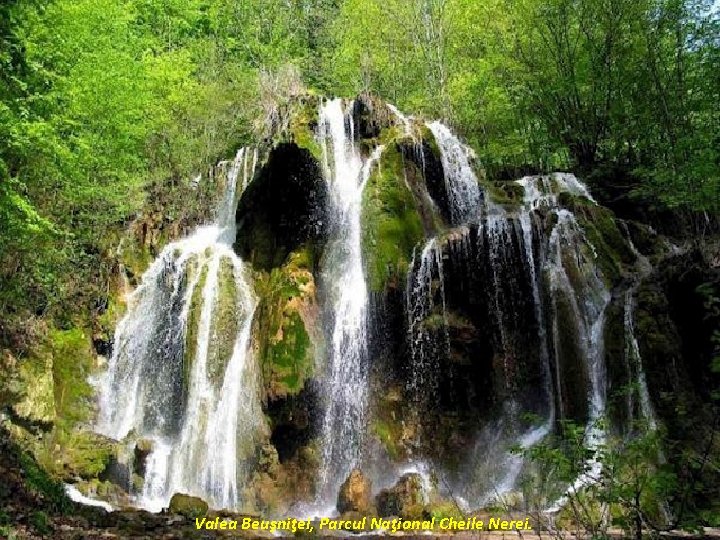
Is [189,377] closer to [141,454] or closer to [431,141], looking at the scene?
[141,454]

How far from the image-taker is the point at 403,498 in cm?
1100

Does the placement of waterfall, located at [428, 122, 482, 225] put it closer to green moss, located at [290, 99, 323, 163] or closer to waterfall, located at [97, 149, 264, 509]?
green moss, located at [290, 99, 323, 163]

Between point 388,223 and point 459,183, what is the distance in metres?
2.95

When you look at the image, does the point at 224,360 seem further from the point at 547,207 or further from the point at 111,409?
the point at 547,207

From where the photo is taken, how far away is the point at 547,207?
50.5 ft

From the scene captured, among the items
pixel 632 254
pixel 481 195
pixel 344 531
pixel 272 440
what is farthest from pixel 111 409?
pixel 632 254

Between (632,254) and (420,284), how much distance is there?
530 cm

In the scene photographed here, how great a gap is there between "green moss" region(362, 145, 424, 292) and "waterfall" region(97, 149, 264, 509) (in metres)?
3.58

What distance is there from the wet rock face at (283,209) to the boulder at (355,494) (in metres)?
6.48

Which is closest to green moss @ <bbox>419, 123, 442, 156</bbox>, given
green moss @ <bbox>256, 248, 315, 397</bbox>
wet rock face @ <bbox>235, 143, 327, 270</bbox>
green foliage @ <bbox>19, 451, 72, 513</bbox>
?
wet rock face @ <bbox>235, 143, 327, 270</bbox>

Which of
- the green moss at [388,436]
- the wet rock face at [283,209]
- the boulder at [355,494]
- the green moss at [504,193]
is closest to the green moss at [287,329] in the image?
the wet rock face at [283,209]

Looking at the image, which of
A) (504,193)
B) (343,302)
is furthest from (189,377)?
(504,193)

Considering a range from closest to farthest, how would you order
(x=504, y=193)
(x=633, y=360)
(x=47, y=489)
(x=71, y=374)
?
(x=47, y=489)
(x=633, y=360)
(x=71, y=374)
(x=504, y=193)

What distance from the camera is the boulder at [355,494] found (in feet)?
36.4
